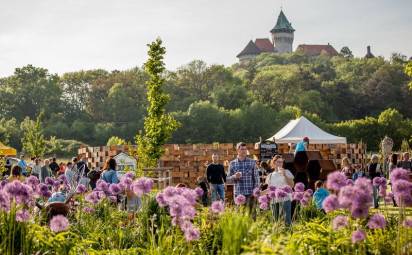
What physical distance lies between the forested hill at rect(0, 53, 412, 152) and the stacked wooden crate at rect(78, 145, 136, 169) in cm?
3793

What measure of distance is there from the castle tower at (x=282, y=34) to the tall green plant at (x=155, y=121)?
15308 cm

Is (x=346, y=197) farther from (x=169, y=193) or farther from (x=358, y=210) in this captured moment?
(x=169, y=193)

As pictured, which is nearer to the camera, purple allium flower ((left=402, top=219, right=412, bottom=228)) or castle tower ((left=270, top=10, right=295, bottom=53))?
purple allium flower ((left=402, top=219, right=412, bottom=228))

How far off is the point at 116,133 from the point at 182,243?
206ft

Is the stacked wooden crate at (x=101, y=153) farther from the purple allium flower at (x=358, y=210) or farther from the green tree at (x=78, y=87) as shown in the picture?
the green tree at (x=78, y=87)

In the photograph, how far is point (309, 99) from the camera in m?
75.6

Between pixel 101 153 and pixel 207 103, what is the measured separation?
47.1 m

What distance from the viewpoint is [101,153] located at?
23.0 metres

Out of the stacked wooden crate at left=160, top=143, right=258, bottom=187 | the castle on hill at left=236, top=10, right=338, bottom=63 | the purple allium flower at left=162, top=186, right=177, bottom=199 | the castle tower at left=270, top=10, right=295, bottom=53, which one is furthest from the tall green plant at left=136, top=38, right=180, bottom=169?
the castle tower at left=270, top=10, right=295, bottom=53

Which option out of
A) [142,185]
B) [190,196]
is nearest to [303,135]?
[142,185]

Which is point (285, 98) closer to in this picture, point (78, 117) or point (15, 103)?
point (78, 117)

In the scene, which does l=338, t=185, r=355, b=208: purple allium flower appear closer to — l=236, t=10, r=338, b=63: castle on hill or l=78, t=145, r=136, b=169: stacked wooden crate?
l=78, t=145, r=136, b=169: stacked wooden crate

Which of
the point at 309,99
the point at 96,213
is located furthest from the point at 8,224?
the point at 309,99

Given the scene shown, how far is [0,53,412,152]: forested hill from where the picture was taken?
2628 inches
